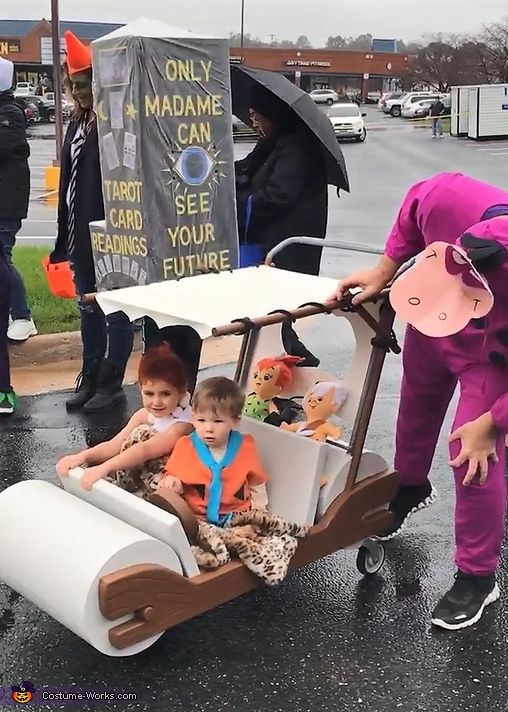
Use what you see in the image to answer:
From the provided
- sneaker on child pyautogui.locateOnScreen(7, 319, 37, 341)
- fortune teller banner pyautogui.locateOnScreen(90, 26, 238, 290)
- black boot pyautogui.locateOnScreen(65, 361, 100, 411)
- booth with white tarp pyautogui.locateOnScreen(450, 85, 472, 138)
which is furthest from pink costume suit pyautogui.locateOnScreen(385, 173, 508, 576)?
booth with white tarp pyautogui.locateOnScreen(450, 85, 472, 138)

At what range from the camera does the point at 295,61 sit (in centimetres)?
8312

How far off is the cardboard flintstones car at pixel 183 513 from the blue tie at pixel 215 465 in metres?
0.15

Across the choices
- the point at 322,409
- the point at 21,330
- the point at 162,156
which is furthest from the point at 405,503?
the point at 21,330

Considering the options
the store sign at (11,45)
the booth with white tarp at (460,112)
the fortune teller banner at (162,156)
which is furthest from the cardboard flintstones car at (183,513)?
the store sign at (11,45)

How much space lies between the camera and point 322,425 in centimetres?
365

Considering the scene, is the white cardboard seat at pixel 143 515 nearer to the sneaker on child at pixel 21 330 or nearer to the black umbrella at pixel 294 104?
the black umbrella at pixel 294 104

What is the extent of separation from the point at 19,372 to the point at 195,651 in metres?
3.51

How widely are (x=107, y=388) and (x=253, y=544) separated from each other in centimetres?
275

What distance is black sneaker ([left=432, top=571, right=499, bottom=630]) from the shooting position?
3.26 m

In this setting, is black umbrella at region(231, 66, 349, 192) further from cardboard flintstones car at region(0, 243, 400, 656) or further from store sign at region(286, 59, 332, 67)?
store sign at region(286, 59, 332, 67)

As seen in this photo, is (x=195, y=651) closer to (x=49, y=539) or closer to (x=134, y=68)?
(x=49, y=539)

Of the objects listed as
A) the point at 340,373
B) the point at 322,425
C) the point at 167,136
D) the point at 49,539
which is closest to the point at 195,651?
the point at 49,539

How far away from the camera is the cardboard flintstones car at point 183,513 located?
2.77 m

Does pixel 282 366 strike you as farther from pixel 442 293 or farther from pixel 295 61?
pixel 295 61
